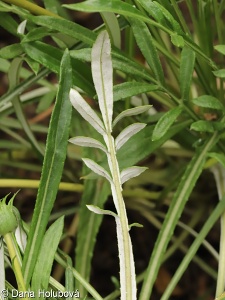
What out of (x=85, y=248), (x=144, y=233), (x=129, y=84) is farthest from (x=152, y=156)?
(x=129, y=84)

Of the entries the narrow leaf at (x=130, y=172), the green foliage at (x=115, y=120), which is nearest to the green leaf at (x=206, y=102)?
the green foliage at (x=115, y=120)

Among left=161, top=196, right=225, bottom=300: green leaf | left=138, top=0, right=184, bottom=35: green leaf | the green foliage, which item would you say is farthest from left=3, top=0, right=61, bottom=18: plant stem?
left=161, top=196, right=225, bottom=300: green leaf

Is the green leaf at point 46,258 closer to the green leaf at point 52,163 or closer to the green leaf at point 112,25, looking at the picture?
the green leaf at point 52,163

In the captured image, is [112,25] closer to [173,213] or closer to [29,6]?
[29,6]

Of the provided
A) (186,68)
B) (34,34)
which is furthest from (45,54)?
(186,68)

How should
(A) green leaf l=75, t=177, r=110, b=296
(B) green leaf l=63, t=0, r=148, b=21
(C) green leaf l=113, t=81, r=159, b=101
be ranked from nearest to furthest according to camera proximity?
1. (B) green leaf l=63, t=0, r=148, b=21
2. (C) green leaf l=113, t=81, r=159, b=101
3. (A) green leaf l=75, t=177, r=110, b=296

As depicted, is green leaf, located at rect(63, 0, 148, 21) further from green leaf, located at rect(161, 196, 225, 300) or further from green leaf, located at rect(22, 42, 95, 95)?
green leaf, located at rect(161, 196, 225, 300)
